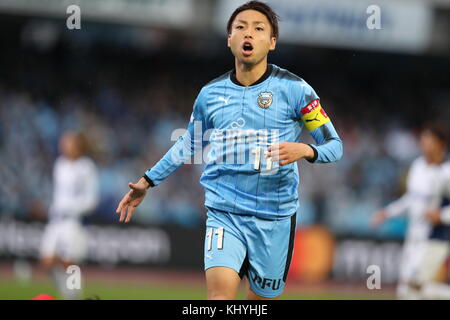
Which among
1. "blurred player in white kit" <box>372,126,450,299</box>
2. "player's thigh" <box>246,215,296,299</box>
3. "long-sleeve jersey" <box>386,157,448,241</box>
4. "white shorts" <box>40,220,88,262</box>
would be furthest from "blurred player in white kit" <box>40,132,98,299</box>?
"player's thigh" <box>246,215,296,299</box>

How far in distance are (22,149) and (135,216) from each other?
9.20ft

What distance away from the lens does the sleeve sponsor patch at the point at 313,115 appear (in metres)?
5.84

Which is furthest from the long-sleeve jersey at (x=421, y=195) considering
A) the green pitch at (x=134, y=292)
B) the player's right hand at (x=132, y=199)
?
the player's right hand at (x=132, y=199)

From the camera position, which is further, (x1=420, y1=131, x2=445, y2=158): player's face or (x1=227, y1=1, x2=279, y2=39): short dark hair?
(x1=420, y1=131, x2=445, y2=158): player's face

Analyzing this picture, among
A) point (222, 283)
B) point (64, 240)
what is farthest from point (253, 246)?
point (64, 240)

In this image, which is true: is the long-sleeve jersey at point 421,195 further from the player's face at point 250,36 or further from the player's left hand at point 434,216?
the player's face at point 250,36

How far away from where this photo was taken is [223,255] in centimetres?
571

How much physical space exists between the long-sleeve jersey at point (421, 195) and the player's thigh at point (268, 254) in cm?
541

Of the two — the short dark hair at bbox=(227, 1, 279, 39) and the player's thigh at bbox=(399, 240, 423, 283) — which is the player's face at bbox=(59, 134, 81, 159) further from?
the short dark hair at bbox=(227, 1, 279, 39)

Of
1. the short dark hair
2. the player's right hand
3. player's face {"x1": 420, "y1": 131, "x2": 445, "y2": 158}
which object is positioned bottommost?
the player's right hand

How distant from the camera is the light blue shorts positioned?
5.78 metres

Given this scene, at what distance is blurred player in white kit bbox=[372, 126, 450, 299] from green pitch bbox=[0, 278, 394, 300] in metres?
2.39

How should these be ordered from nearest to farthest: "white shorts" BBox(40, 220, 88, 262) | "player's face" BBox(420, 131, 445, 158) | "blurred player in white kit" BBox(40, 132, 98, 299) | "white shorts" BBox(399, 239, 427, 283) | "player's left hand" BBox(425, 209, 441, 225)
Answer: "player's left hand" BBox(425, 209, 441, 225) < "player's face" BBox(420, 131, 445, 158) < "white shorts" BBox(399, 239, 427, 283) < "white shorts" BBox(40, 220, 88, 262) < "blurred player in white kit" BBox(40, 132, 98, 299)
